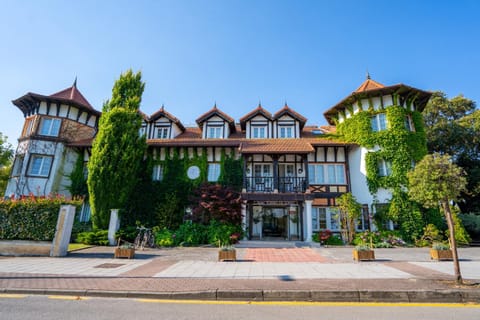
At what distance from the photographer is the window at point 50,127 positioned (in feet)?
60.0

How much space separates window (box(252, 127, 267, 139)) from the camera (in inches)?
800

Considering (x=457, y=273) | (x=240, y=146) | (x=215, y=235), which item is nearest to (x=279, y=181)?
(x=240, y=146)

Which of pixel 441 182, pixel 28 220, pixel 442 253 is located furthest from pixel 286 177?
pixel 28 220

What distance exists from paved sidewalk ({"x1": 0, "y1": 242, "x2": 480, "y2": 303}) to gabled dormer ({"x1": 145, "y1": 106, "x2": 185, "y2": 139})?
41.2 feet

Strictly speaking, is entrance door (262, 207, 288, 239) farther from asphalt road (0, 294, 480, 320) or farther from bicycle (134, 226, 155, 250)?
asphalt road (0, 294, 480, 320)

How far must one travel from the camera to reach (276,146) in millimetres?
17344

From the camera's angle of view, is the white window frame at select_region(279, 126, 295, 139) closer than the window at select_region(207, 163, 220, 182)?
No

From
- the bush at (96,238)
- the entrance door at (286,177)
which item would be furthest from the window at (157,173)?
the entrance door at (286,177)

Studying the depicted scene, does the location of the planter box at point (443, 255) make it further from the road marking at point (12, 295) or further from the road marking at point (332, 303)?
the road marking at point (12, 295)

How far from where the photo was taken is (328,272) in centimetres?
740

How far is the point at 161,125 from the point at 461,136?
27345mm

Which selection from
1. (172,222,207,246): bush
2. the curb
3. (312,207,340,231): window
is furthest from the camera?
(312,207,340,231): window

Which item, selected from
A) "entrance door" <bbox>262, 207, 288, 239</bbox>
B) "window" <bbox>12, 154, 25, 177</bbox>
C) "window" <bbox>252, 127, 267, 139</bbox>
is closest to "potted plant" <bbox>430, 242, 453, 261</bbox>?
"entrance door" <bbox>262, 207, 288, 239</bbox>

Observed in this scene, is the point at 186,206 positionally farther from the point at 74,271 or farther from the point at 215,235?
the point at 74,271
